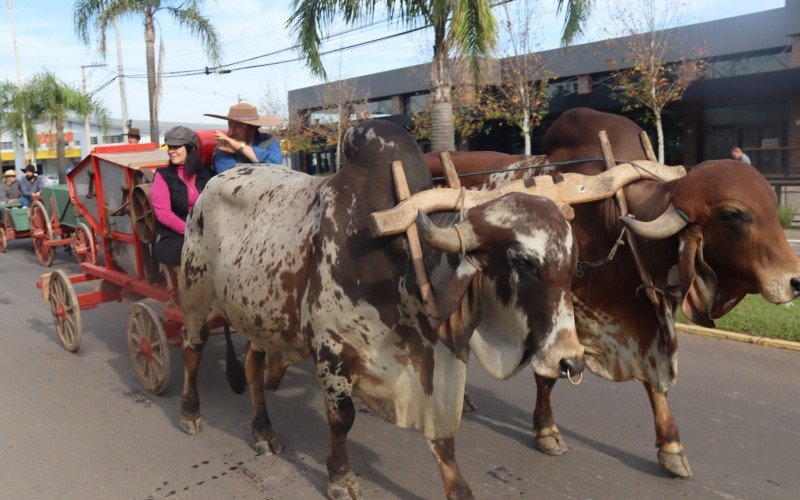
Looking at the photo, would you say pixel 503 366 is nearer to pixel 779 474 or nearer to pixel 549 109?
pixel 779 474

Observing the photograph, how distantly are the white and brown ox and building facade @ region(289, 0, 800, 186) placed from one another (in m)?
15.2

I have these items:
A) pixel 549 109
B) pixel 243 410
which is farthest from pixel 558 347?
pixel 549 109

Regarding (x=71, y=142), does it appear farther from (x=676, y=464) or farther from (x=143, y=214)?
(x=676, y=464)

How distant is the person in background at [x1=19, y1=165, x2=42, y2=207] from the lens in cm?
1462

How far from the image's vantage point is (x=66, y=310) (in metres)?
6.92

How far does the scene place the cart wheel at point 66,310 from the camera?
672 centimetres

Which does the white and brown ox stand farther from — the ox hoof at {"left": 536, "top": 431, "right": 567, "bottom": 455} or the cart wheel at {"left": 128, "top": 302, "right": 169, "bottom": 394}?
the ox hoof at {"left": 536, "top": 431, "right": 567, "bottom": 455}

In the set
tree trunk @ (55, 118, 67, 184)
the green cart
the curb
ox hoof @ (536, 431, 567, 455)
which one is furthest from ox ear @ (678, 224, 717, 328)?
tree trunk @ (55, 118, 67, 184)

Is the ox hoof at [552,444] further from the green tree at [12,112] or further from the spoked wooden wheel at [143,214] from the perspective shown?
the green tree at [12,112]

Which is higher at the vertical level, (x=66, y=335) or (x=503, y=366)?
(x=503, y=366)

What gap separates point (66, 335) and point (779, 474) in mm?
6190

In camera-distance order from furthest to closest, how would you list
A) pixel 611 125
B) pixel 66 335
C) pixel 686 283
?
pixel 66 335 → pixel 611 125 → pixel 686 283

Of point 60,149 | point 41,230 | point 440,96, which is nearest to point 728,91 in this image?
point 440,96

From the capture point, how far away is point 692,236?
3.49 m
